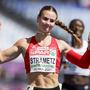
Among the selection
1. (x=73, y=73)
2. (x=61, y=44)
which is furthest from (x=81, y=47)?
(x=61, y=44)

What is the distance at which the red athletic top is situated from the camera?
4.88m

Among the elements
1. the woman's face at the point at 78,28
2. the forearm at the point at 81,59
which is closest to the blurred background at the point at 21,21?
the woman's face at the point at 78,28

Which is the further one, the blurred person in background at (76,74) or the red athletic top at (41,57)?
the blurred person in background at (76,74)

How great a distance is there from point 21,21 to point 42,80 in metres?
2.99

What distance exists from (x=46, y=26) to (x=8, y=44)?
2987mm

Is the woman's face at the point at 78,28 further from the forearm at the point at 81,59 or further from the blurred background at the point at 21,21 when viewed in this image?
the forearm at the point at 81,59

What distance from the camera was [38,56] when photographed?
193 inches

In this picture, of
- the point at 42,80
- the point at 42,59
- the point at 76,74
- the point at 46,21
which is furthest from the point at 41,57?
the point at 76,74

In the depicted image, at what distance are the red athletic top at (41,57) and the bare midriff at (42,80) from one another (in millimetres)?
47

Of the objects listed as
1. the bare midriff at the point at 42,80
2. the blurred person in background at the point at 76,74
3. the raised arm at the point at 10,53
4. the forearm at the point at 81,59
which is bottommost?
the blurred person in background at the point at 76,74

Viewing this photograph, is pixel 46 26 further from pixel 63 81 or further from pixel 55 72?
pixel 63 81

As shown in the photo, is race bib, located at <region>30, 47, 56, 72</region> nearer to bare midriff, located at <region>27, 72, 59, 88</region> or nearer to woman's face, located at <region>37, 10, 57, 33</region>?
bare midriff, located at <region>27, 72, 59, 88</region>

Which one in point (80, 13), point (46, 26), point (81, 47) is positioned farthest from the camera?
point (80, 13)

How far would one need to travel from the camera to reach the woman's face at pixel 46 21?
4773 mm
